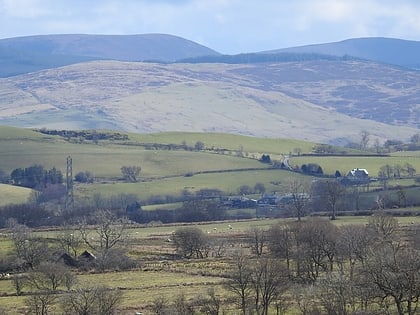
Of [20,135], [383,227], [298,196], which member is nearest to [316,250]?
[383,227]

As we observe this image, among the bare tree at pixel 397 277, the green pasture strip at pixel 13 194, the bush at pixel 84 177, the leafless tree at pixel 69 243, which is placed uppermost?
the bare tree at pixel 397 277

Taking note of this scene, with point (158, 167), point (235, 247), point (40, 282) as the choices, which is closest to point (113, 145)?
point (158, 167)

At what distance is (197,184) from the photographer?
147 meters

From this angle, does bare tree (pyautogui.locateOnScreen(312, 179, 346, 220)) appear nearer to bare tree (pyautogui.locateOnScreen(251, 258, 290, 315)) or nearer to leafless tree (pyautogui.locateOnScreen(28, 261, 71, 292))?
leafless tree (pyautogui.locateOnScreen(28, 261, 71, 292))

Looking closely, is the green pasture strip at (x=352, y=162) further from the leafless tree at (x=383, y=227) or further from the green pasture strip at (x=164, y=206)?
the leafless tree at (x=383, y=227)

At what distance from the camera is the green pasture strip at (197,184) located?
461 ft

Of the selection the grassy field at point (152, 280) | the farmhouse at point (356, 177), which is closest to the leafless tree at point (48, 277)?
the grassy field at point (152, 280)

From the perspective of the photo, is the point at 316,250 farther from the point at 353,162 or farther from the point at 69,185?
the point at 353,162

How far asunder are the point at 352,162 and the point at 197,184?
105 feet

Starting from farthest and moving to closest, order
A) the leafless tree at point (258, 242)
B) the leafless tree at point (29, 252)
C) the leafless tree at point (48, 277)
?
the leafless tree at point (258, 242) < the leafless tree at point (29, 252) < the leafless tree at point (48, 277)

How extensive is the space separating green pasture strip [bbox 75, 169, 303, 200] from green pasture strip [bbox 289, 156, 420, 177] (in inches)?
364

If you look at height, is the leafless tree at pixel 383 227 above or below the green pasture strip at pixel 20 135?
above

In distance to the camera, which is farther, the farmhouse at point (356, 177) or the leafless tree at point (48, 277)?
the farmhouse at point (356, 177)

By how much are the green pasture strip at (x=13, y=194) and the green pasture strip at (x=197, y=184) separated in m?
7.63
